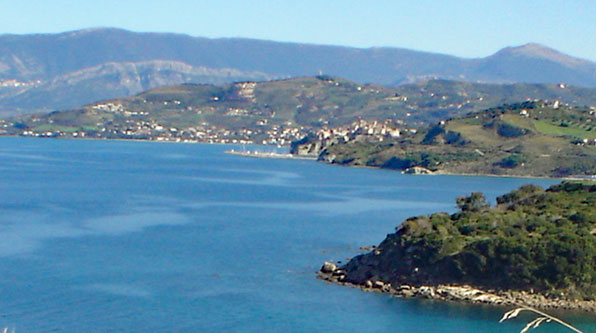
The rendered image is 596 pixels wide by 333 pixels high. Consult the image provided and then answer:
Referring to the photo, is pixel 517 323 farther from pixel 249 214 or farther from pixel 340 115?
pixel 340 115

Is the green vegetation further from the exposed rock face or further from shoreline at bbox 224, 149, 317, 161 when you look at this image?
shoreline at bbox 224, 149, 317, 161

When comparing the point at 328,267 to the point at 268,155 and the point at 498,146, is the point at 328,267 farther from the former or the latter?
the point at 268,155

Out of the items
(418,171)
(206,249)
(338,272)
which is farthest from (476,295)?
(418,171)

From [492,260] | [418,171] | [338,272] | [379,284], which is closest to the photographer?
[492,260]

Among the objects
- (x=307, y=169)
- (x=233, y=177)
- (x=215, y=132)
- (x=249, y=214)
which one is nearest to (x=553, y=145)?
(x=307, y=169)

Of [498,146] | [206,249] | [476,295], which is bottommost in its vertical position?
[206,249]
